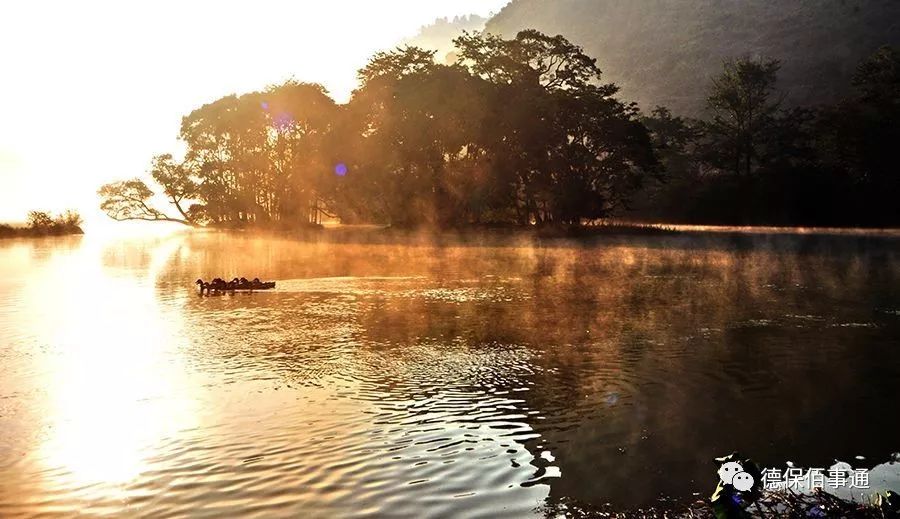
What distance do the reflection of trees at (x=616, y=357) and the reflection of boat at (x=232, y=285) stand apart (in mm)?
1690

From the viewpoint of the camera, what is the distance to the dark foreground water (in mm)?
8523

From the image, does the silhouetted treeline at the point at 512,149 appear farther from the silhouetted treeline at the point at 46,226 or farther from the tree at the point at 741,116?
the silhouetted treeline at the point at 46,226

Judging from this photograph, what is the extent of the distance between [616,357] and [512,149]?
72.2 metres

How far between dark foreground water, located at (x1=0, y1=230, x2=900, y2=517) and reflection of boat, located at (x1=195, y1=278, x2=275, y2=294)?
2.72 ft

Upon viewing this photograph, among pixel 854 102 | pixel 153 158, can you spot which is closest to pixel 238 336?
pixel 854 102

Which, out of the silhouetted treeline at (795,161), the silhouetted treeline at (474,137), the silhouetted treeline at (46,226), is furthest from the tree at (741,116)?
the silhouetted treeline at (46,226)

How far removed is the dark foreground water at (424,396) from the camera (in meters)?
8.52

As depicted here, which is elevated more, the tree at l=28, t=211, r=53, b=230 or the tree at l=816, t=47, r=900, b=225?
the tree at l=816, t=47, r=900, b=225

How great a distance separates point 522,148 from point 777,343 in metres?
69.9

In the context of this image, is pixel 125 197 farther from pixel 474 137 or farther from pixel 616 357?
pixel 616 357

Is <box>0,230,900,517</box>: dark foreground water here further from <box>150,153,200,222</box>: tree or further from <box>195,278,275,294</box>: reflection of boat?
<box>150,153,200,222</box>: tree

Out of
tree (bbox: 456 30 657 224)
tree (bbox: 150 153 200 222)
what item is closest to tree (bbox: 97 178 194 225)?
tree (bbox: 150 153 200 222)

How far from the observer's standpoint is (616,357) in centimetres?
1644

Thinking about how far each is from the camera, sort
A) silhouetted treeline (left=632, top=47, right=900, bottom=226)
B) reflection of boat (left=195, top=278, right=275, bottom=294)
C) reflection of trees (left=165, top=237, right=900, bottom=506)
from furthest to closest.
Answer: silhouetted treeline (left=632, top=47, right=900, bottom=226), reflection of boat (left=195, top=278, right=275, bottom=294), reflection of trees (left=165, top=237, right=900, bottom=506)
